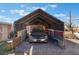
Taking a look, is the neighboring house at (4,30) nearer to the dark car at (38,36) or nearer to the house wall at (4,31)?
the house wall at (4,31)

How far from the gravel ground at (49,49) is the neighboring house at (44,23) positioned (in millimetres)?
81

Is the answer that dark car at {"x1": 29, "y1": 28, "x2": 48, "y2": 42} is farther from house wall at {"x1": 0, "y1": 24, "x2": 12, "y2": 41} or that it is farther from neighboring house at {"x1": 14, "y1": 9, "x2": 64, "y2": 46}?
house wall at {"x1": 0, "y1": 24, "x2": 12, "y2": 41}

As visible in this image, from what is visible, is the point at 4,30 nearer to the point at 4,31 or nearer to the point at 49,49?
the point at 4,31

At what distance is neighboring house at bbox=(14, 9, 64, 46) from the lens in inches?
103

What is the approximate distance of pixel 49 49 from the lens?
8.63 feet

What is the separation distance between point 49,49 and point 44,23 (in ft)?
1.10

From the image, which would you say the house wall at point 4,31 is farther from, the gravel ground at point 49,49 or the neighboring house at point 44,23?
A: the gravel ground at point 49,49

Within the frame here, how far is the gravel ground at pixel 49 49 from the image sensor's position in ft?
8.61

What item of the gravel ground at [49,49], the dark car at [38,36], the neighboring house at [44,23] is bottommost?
the gravel ground at [49,49]

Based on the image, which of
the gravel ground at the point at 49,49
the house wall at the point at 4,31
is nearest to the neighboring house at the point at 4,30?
the house wall at the point at 4,31

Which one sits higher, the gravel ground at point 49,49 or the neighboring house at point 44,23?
the neighboring house at point 44,23

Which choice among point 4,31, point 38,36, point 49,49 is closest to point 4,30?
point 4,31

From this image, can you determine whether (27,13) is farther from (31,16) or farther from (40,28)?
(40,28)

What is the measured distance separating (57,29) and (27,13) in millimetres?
429
